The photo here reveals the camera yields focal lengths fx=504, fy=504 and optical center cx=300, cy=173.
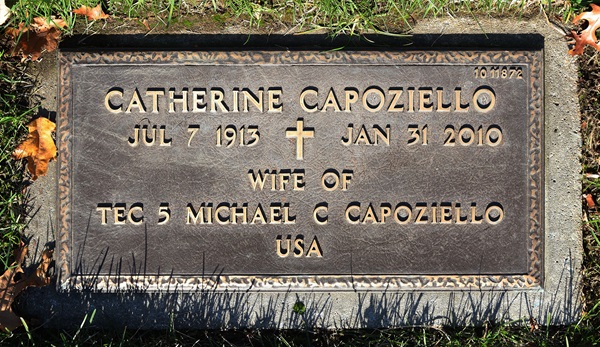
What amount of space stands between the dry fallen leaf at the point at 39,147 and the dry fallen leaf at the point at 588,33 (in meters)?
3.15

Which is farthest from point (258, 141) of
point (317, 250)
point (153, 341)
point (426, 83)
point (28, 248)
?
point (28, 248)

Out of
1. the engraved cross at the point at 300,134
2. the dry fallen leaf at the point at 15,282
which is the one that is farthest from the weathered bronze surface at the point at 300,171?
the dry fallen leaf at the point at 15,282

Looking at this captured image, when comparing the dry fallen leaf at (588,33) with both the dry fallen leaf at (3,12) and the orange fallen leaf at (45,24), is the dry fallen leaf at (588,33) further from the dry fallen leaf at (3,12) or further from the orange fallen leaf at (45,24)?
the dry fallen leaf at (3,12)

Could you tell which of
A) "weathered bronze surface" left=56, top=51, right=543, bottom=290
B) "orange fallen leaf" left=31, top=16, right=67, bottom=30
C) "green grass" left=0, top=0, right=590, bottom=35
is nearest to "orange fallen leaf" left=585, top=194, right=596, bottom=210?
"weathered bronze surface" left=56, top=51, right=543, bottom=290

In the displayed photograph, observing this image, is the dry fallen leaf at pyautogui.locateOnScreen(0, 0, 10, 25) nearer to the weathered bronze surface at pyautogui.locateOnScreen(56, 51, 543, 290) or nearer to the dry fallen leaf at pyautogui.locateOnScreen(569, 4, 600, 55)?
the weathered bronze surface at pyautogui.locateOnScreen(56, 51, 543, 290)

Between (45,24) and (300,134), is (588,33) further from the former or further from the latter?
(45,24)

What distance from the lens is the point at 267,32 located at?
9.98 ft

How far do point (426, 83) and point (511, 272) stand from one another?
1.21 m

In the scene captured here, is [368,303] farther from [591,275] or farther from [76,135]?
[76,135]

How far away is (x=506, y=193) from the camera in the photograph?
116 inches

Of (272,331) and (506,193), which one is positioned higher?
(506,193)

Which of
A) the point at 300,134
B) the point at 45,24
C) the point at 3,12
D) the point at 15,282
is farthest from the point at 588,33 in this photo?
the point at 15,282

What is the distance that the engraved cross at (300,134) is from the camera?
9.67ft

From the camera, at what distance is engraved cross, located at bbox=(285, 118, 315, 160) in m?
2.95
